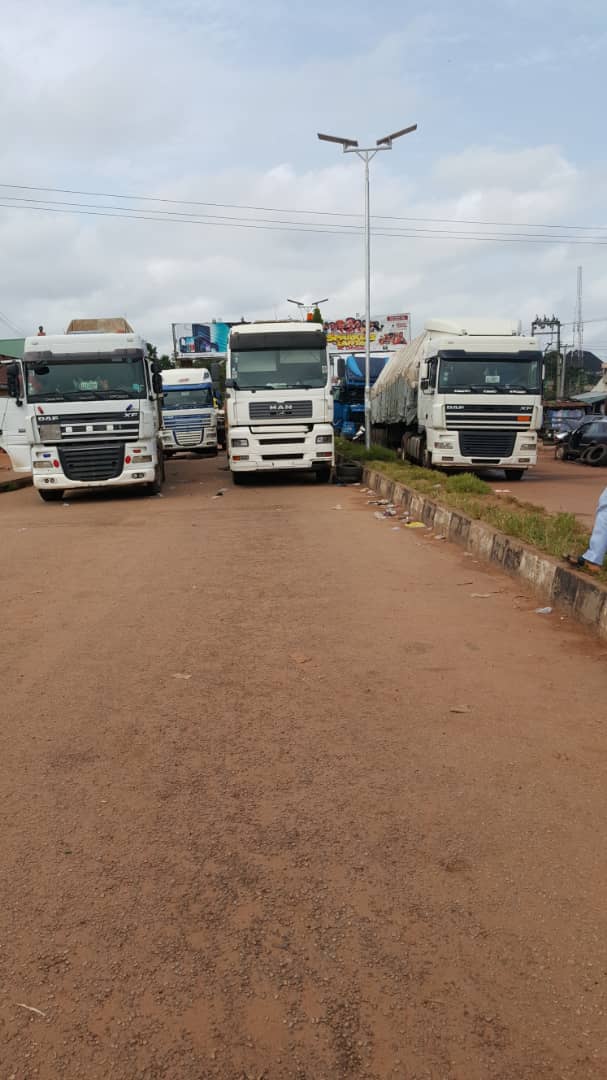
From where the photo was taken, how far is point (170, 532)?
10805 millimetres

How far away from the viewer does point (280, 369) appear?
647 inches

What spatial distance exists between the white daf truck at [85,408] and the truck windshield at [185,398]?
41.4ft

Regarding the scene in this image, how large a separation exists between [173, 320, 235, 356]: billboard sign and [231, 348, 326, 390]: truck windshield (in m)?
50.1

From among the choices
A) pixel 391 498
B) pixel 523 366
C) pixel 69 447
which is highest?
pixel 523 366

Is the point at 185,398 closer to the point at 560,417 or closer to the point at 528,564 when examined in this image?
the point at 560,417

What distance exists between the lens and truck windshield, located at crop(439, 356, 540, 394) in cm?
1722

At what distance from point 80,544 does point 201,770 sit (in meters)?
6.91

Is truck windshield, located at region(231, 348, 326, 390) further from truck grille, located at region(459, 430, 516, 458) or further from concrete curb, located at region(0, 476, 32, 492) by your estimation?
concrete curb, located at region(0, 476, 32, 492)

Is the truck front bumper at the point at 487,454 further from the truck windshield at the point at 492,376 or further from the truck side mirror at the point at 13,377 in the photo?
the truck side mirror at the point at 13,377

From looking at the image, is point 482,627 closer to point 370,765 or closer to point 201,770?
point 370,765

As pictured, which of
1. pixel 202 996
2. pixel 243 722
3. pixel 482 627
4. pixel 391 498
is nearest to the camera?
pixel 202 996

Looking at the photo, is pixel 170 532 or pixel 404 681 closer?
pixel 404 681

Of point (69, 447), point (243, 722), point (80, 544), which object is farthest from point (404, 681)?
point (69, 447)

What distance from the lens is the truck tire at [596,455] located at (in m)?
24.2
